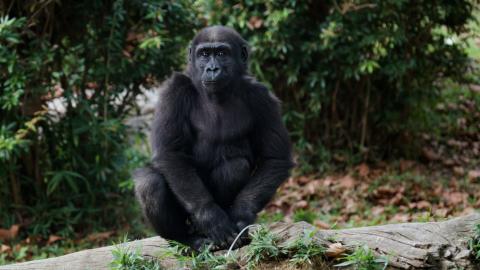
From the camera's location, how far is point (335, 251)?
511 cm

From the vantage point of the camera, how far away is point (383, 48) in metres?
9.30

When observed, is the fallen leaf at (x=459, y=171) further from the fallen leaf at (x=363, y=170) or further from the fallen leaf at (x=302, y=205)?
the fallen leaf at (x=302, y=205)

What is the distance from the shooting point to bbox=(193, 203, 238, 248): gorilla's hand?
5520mm

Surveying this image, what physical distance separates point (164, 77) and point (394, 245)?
455cm

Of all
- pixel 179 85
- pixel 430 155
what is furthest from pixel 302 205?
pixel 179 85

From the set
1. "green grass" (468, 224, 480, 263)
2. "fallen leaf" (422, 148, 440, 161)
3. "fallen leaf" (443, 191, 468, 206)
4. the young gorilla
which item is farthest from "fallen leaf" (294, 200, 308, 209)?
"green grass" (468, 224, 480, 263)

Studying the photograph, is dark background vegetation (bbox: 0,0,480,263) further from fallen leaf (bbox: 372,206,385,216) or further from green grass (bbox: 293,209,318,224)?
fallen leaf (bbox: 372,206,385,216)

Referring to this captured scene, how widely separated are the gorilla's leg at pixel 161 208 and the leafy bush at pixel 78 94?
7.92 feet

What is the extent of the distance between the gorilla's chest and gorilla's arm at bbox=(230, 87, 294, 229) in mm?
104

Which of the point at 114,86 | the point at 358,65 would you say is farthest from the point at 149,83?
the point at 358,65

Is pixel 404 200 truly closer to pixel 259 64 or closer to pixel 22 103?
pixel 259 64

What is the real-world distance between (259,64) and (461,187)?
314 cm

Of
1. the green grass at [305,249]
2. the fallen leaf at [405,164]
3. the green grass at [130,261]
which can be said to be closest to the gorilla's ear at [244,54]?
the green grass at [305,249]

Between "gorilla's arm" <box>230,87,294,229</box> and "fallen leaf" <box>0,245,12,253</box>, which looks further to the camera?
"fallen leaf" <box>0,245,12,253</box>
